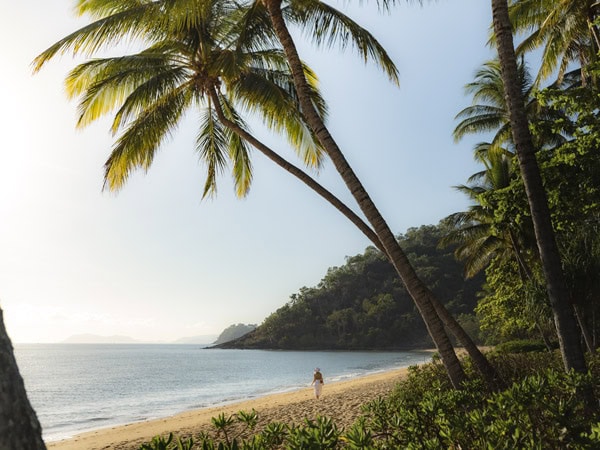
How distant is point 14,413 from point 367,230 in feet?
24.3

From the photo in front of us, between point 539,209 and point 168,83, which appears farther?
point 168,83

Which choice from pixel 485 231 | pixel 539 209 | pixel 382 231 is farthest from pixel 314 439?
pixel 485 231

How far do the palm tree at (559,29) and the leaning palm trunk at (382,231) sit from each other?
7149mm

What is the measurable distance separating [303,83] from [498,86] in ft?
52.3

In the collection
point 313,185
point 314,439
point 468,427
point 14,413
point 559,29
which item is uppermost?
point 559,29

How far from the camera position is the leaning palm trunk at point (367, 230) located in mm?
6984

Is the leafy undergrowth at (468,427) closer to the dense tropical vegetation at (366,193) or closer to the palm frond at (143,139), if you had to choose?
the dense tropical vegetation at (366,193)

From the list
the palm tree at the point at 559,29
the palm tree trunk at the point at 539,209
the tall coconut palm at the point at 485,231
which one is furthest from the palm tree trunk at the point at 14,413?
the tall coconut palm at the point at 485,231

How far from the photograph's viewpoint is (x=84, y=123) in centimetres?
938

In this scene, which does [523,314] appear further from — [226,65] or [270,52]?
[226,65]

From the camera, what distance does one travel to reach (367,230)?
27.7 feet

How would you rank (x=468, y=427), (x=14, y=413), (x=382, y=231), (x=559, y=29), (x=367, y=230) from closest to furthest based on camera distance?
(x=14, y=413), (x=468, y=427), (x=382, y=231), (x=367, y=230), (x=559, y=29)

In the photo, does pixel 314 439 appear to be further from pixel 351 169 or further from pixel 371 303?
pixel 371 303

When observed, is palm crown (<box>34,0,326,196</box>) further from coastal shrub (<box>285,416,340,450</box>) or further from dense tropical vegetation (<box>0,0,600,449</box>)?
coastal shrub (<box>285,416,340,450</box>)
